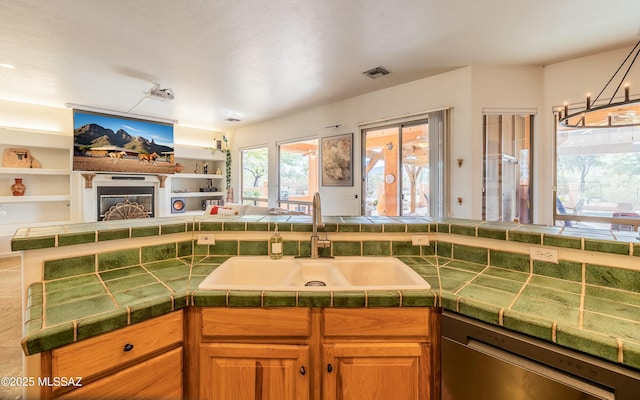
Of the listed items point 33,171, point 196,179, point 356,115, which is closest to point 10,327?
point 33,171

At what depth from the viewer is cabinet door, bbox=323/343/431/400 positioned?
3.33 ft

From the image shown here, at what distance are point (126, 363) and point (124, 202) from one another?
5426mm

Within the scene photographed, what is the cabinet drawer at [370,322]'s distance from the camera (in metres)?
1.02

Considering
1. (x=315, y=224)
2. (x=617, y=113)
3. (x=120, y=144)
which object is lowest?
(x=315, y=224)

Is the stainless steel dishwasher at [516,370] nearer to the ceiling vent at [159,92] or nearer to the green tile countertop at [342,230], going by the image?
the green tile countertop at [342,230]

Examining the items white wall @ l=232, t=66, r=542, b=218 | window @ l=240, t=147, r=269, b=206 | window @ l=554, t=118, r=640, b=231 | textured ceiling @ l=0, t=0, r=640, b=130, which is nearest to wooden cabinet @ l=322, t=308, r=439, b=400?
textured ceiling @ l=0, t=0, r=640, b=130

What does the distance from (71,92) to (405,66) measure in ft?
15.5

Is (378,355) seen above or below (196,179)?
below

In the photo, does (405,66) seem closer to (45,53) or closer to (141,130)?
(45,53)

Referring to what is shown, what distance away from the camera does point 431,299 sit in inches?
40.1

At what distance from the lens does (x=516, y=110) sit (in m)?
3.25

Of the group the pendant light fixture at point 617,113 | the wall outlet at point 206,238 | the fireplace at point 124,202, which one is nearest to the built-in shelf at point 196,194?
the fireplace at point 124,202

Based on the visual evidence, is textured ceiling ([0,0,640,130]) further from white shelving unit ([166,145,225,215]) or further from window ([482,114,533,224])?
white shelving unit ([166,145,225,215])

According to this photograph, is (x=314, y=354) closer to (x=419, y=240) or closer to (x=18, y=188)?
(x=419, y=240)
